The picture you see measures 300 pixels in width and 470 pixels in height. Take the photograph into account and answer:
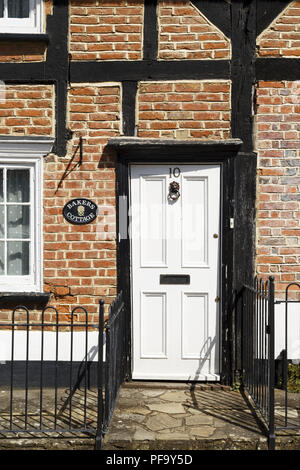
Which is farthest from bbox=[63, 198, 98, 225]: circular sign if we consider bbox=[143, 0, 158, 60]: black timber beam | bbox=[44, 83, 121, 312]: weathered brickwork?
bbox=[143, 0, 158, 60]: black timber beam

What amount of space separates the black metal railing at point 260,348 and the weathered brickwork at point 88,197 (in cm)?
153

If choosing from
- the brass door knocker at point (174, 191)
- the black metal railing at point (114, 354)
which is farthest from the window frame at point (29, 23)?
the black metal railing at point (114, 354)

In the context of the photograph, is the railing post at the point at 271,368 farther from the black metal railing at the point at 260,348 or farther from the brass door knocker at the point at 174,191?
the brass door knocker at the point at 174,191

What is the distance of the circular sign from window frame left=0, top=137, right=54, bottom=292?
0.32 m

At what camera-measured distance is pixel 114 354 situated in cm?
491

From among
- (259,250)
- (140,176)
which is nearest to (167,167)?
(140,176)

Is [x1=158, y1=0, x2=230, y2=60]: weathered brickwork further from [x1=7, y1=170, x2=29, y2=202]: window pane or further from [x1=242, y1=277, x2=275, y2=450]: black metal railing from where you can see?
[x1=242, y1=277, x2=275, y2=450]: black metal railing

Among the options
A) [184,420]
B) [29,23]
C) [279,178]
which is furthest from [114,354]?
[29,23]

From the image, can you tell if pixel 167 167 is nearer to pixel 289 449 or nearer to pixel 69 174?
pixel 69 174

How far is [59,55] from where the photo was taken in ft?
19.2

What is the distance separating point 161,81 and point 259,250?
2.17m

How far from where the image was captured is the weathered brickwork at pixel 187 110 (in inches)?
228

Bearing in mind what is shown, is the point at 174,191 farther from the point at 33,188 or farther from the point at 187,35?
the point at 187,35

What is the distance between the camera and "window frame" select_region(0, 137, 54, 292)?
5.82 metres
